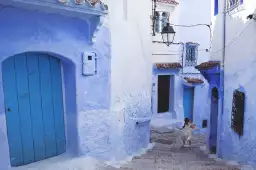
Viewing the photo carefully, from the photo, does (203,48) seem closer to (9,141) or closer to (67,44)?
(67,44)

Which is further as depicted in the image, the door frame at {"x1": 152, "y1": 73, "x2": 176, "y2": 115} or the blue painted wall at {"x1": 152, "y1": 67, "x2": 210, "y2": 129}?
the blue painted wall at {"x1": 152, "y1": 67, "x2": 210, "y2": 129}

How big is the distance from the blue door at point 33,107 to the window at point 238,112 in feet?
14.2

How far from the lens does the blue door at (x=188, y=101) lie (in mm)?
16750

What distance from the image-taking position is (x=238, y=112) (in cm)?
666

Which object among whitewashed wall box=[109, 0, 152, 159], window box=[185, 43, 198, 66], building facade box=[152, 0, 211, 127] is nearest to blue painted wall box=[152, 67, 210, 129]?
building facade box=[152, 0, 211, 127]

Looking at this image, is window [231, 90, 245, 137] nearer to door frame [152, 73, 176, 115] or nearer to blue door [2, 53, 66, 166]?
blue door [2, 53, 66, 166]

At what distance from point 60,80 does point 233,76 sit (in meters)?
4.80

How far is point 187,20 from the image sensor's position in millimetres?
16234

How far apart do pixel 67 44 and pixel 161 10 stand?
1119 centimetres

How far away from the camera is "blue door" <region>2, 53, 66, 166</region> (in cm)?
431

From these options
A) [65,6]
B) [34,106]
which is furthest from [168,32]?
[34,106]

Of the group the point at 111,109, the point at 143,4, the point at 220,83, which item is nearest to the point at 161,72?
the point at 220,83

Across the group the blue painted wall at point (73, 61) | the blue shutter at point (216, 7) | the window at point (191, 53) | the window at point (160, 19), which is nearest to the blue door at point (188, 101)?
the window at point (191, 53)

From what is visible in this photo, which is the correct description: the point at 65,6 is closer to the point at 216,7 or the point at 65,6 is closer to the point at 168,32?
the point at 168,32
